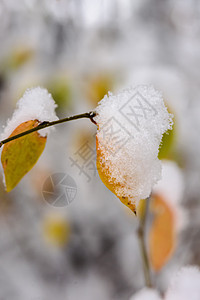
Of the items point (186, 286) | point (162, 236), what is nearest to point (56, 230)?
point (162, 236)

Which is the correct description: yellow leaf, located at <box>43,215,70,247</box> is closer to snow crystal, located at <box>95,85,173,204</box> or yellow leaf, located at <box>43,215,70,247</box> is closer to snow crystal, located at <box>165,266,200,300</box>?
snow crystal, located at <box>165,266,200,300</box>

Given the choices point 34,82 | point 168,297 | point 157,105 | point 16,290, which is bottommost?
point 168,297

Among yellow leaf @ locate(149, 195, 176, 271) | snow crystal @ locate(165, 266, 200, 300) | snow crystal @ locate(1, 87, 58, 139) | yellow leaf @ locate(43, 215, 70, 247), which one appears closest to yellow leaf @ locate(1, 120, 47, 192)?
snow crystal @ locate(1, 87, 58, 139)

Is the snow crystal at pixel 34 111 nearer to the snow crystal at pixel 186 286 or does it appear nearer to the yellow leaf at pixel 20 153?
the yellow leaf at pixel 20 153

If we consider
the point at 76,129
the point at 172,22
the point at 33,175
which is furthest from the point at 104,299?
the point at 172,22

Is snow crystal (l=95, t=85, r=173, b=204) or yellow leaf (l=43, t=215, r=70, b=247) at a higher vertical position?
yellow leaf (l=43, t=215, r=70, b=247)

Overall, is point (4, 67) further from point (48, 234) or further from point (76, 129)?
point (48, 234)
